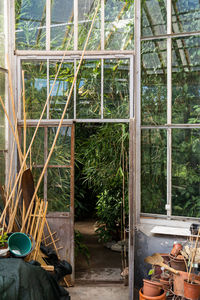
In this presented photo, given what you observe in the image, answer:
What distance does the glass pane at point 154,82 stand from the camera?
11.6 ft

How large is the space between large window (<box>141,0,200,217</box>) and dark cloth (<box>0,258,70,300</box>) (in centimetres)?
137

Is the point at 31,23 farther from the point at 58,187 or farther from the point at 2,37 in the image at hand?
the point at 58,187

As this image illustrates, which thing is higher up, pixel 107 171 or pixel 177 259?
pixel 107 171

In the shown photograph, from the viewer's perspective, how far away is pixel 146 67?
359cm

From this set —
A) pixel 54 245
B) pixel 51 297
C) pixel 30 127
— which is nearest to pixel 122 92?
pixel 30 127

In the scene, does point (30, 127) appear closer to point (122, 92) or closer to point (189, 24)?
point (122, 92)

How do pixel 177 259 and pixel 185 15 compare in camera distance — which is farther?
pixel 185 15

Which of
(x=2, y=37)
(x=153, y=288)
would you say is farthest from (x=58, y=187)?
(x=2, y=37)

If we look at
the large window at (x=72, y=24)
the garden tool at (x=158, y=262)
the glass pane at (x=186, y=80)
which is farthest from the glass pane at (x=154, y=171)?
the large window at (x=72, y=24)

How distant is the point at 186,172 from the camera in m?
3.42

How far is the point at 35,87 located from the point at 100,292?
8.45 ft

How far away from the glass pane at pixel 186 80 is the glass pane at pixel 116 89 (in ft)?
1.82

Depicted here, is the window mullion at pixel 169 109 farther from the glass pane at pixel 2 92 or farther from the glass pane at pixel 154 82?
the glass pane at pixel 2 92

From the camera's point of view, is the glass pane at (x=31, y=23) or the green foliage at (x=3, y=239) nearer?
the green foliage at (x=3, y=239)
